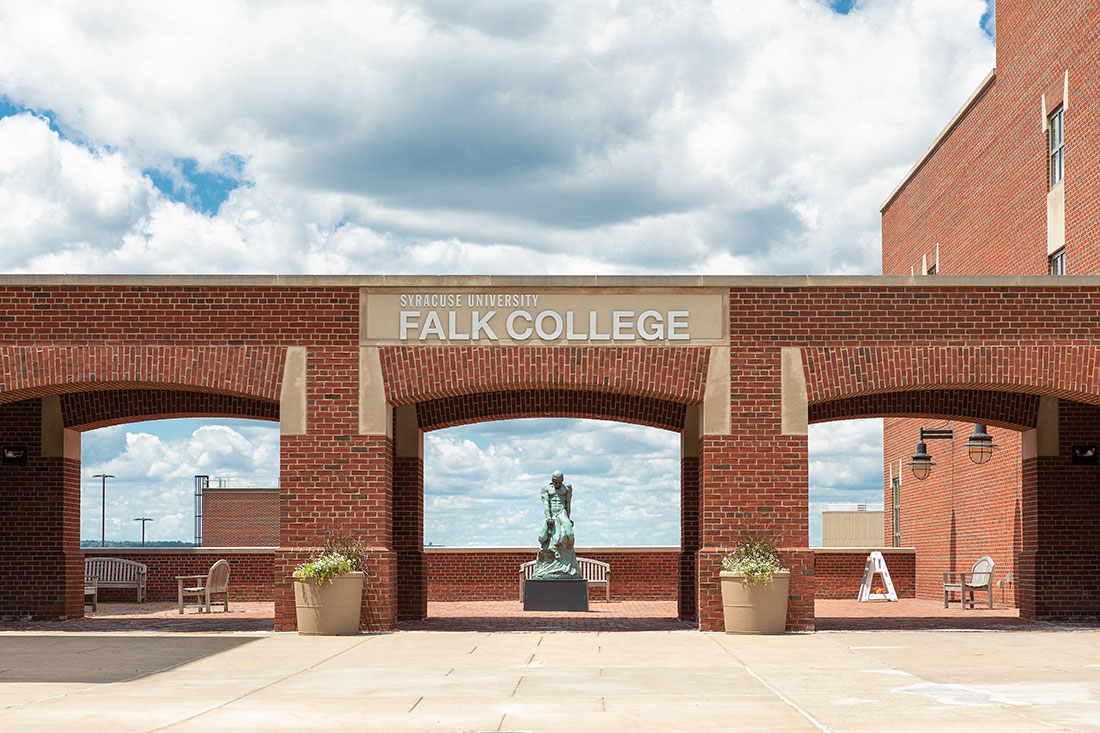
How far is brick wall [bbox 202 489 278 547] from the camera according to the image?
4397 cm

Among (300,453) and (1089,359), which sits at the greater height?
(1089,359)

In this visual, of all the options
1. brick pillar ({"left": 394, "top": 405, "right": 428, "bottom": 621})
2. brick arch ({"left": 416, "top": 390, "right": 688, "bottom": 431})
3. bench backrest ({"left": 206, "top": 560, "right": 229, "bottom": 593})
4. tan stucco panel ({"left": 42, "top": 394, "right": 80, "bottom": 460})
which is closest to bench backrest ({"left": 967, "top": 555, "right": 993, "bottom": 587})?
brick arch ({"left": 416, "top": 390, "right": 688, "bottom": 431})

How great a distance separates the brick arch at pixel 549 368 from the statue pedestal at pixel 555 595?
5296mm

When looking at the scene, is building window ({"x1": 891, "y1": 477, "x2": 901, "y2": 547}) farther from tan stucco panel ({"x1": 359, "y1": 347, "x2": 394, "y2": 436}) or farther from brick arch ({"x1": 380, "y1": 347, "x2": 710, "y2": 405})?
tan stucco panel ({"x1": 359, "y1": 347, "x2": 394, "y2": 436})

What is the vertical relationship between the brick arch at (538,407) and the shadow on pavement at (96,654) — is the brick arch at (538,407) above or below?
above

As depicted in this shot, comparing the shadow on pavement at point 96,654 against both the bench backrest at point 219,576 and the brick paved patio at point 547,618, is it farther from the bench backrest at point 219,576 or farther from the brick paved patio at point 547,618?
the bench backrest at point 219,576

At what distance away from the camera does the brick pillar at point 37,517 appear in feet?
69.2

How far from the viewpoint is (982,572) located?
82.5ft

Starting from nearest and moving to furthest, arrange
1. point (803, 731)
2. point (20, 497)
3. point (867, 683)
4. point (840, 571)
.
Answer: point (803, 731), point (867, 683), point (20, 497), point (840, 571)

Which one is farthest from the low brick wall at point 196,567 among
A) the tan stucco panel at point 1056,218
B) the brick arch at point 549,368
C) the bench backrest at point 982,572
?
the tan stucco panel at point 1056,218

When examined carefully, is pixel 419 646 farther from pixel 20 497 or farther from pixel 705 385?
pixel 20 497

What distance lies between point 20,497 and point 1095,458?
16.9m

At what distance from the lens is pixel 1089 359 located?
18438 millimetres

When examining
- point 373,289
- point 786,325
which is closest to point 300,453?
Answer: point 373,289
